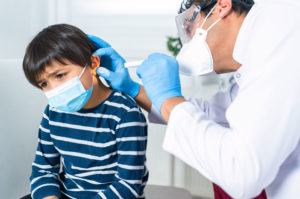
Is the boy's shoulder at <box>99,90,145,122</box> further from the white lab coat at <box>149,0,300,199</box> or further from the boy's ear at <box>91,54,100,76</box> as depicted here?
the white lab coat at <box>149,0,300,199</box>

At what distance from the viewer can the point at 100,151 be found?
1.19m

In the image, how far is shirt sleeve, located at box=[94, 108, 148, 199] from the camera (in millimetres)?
1127

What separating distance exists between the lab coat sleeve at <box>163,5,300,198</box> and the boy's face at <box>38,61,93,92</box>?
450 mm

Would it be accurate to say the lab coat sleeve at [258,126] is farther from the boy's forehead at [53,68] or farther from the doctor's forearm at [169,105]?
the boy's forehead at [53,68]

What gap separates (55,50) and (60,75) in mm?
84

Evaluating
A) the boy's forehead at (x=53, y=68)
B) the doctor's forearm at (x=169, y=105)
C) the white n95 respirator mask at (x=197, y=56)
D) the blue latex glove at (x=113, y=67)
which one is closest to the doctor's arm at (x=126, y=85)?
the blue latex glove at (x=113, y=67)

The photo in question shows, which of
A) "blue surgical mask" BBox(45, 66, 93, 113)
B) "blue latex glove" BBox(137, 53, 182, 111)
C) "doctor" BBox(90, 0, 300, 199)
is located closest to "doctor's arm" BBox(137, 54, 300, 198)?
"doctor" BBox(90, 0, 300, 199)

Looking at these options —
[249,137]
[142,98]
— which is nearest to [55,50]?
[142,98]

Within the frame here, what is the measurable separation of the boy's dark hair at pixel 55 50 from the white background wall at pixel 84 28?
0.94 ft

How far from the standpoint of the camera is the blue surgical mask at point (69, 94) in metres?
1.12

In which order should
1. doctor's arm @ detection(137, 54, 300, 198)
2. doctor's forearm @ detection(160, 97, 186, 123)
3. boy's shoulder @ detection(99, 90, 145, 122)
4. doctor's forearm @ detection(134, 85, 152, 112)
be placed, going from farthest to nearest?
1. doctor's forearm @ detection(134, 85, 152, 112)
2. boy's shoulder @ detection(99, 90, 145, 122)
3. doctor's forearm @ detection(160, 97, 186, 123)
4. doctor's arm @ detection(137, 54, 300, 198)

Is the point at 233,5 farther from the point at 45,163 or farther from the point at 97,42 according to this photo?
the point at 45,163

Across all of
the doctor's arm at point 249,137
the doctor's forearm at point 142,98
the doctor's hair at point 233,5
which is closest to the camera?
the doctor's arm at point 249,137

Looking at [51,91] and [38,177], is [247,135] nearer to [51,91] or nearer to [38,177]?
[51,91]
